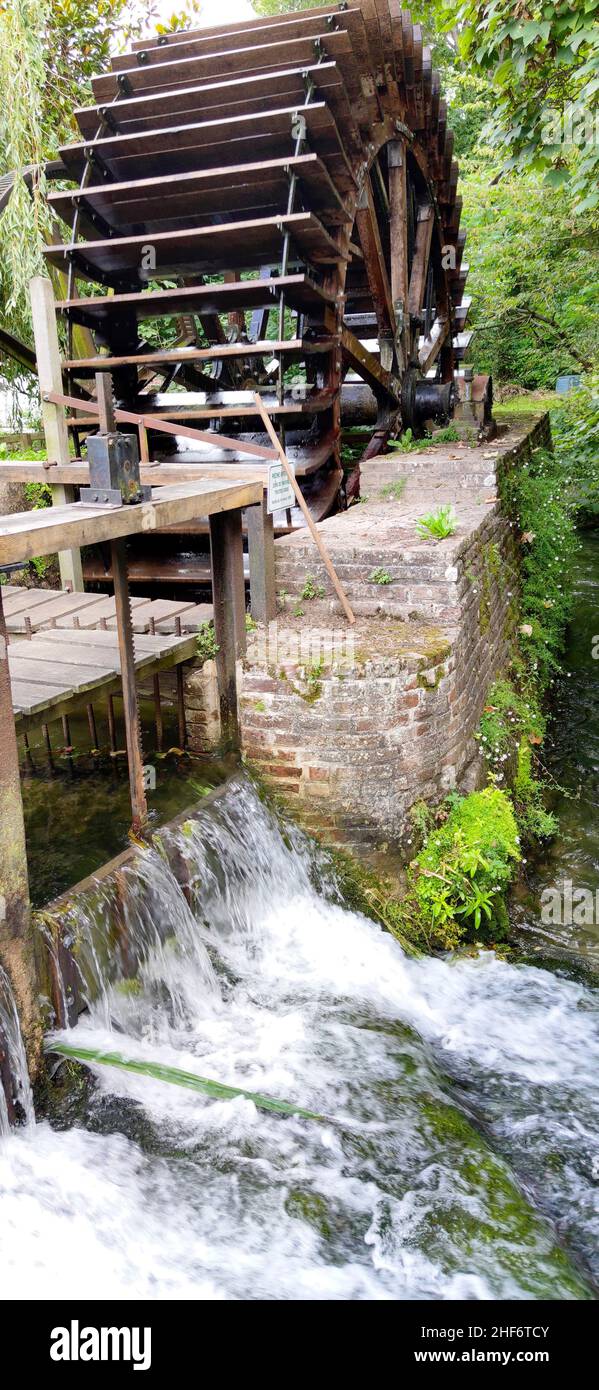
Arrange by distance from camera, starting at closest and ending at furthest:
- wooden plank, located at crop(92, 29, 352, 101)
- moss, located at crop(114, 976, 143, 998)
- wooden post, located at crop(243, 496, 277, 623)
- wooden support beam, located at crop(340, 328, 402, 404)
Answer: moss, located at crop(114, 976, 143, 998)
wooden post, located at crop(243, 496, 277, 623)
wooden plank, located at crop(92, 29, 352, 101)
wooden support beam, located at crop(340, 328, 402, 404)

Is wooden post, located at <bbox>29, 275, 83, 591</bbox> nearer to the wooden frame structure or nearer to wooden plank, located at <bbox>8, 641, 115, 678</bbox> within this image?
wooden plank, located at <bbox>8, 641, 115, 678</bbox>

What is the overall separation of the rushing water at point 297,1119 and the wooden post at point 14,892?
0.23 metres

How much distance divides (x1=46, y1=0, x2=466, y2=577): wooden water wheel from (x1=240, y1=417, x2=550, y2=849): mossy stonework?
1.28m

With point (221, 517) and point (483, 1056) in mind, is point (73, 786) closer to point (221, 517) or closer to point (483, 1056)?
point (221, 517)

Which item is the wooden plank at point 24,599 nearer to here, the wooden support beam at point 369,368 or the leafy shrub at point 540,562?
the wooden support beam at point 369,368

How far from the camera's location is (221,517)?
4.05 meters

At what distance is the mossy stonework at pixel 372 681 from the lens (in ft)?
12.8

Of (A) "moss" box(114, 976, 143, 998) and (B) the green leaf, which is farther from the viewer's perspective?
(A) "moss" box(114, 976, 143, 998)

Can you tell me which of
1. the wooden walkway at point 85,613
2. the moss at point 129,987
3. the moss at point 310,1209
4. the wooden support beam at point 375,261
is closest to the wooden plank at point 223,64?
the wooden support beam at point 375,261

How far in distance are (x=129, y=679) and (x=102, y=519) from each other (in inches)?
27.6

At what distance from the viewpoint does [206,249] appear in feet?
18.2

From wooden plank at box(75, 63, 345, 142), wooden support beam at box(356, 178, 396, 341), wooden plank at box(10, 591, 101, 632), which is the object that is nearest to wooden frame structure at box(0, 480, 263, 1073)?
wooden plank at box(10, 591, 101, 632)

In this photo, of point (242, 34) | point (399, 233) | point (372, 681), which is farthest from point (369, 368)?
point (372, 681)

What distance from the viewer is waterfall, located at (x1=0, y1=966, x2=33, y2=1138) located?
8.59 ft
